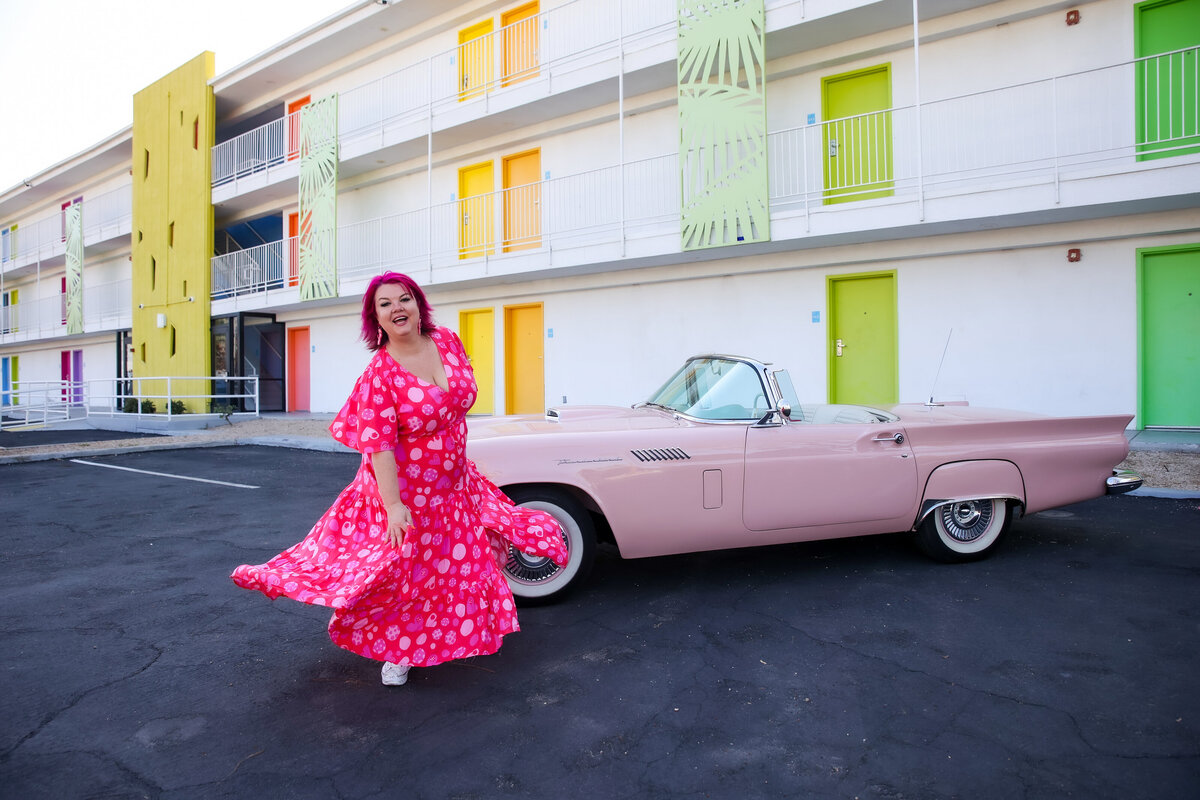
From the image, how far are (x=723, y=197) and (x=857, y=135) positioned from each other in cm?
238

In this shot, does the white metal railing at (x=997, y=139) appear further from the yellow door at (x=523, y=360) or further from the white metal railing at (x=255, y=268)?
the white metal railing at (x=255, y=268)

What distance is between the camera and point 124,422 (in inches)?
715

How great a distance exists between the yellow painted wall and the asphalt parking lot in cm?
1862

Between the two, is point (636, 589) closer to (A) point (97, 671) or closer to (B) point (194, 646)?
(B) point (194, 646)

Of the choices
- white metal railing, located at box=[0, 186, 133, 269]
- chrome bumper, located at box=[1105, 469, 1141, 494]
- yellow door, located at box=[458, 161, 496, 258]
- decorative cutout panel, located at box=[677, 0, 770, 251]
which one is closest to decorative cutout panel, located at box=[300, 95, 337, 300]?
yellow door, located at box=[458, 161, 496, 258]

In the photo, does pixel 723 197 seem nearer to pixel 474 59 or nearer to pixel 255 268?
pixel 474 59

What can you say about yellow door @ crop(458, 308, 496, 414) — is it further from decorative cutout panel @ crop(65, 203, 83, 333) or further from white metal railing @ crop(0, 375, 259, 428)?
decorative cutout panel @ crop(65, 203, 83, 333)

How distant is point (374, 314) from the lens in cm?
279

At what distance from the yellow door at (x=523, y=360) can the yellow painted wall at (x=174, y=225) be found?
1068 centimetres

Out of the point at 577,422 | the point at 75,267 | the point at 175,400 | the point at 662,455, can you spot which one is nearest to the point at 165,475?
the point at 577,422

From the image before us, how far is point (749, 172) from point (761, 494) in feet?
27.0

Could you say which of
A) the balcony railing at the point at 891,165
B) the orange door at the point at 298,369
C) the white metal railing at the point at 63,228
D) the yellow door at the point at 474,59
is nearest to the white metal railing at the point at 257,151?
the orange door at the point at 298,369

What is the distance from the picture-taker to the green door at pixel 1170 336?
9.26 m

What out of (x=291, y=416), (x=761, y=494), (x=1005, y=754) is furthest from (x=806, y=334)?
(x=291, y=416)
